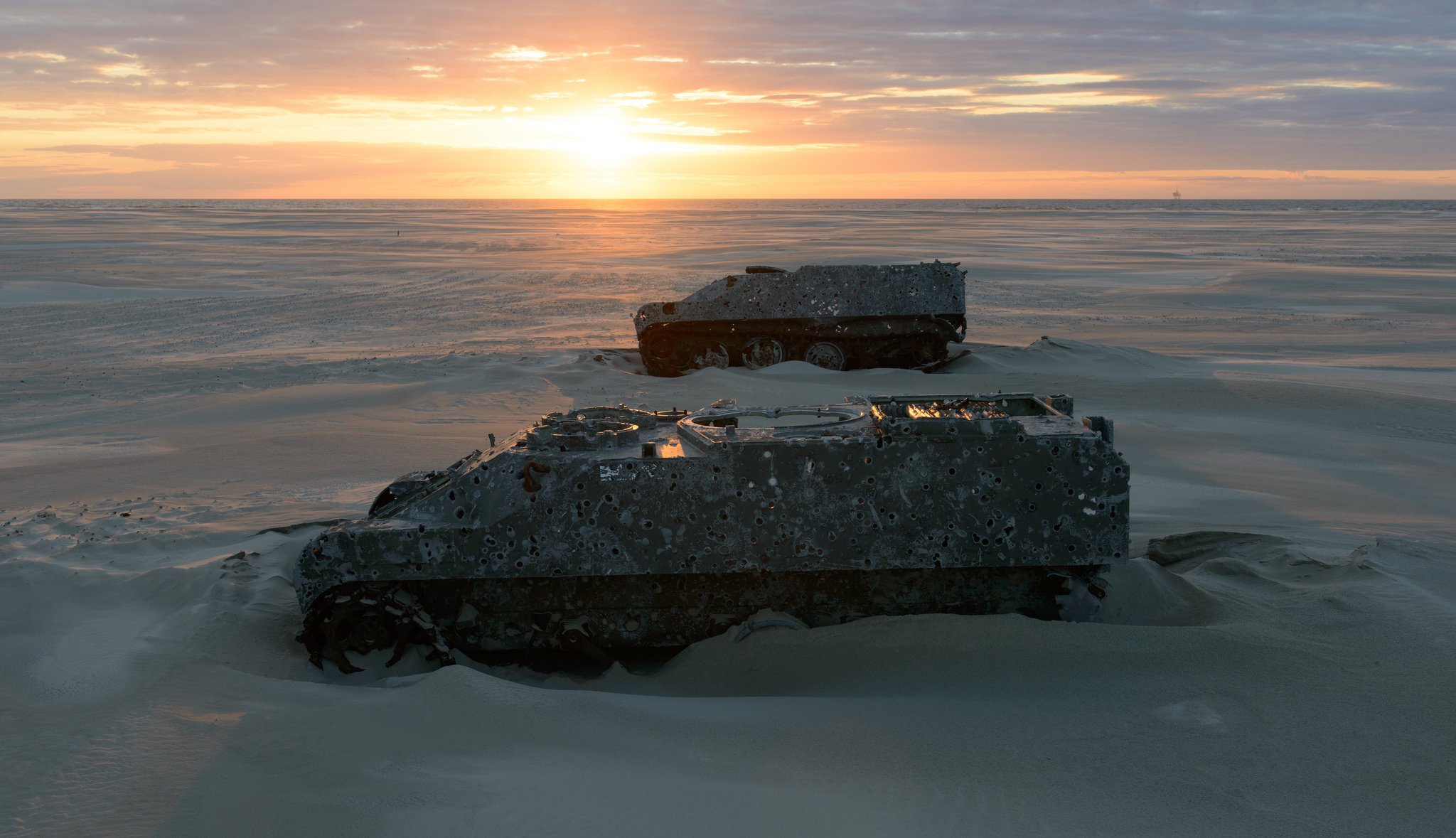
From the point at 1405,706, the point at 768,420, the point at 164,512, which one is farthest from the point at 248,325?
the point at 1405,706

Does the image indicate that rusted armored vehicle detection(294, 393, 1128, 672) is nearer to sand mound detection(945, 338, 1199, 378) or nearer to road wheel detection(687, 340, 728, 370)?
sand mound detection(945, 338, 1199, 378)

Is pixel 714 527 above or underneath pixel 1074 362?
above

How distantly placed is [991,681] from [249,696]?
12.2 ft

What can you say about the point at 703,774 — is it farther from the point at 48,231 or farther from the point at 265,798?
the point at 48,231

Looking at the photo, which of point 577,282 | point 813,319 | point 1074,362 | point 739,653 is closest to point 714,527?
point 739,653

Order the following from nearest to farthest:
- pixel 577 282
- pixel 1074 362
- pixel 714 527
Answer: pixel 714 527
pixel 1074 362
pixel 577 282

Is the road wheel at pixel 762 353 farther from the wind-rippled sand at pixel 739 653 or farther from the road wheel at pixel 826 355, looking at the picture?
the wind-rippled sand at pixel 739 653

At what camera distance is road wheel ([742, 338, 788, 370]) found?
56.7 ft

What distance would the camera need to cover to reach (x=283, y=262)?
39.5 metres

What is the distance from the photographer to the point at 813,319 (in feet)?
56.1

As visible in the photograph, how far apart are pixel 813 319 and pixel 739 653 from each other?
1148cm

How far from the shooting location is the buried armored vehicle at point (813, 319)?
17.1 metres

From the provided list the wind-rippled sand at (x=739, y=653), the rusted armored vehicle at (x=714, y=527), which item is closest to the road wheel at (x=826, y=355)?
the wind-rippled sand at (x=739, y=653)

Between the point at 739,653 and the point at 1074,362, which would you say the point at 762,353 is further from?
the point at 739,653
